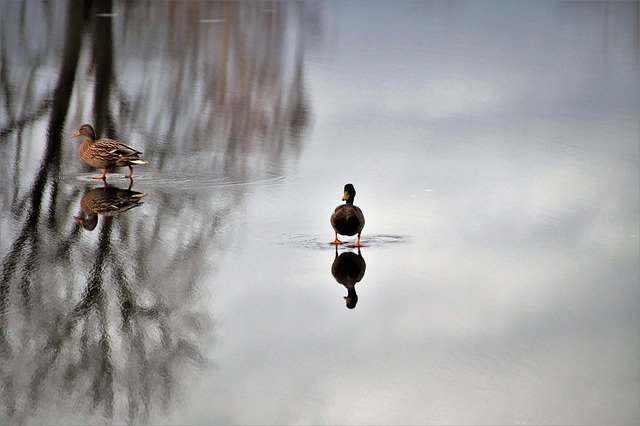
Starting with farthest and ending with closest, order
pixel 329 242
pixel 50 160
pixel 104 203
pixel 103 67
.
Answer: pixel 103 67 < pixel 50 160 < pixel 104 203 < pixel 329 242

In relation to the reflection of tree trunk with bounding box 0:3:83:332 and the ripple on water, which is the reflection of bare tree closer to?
the reflection of tree trunk with bounding box 0:3:83:332

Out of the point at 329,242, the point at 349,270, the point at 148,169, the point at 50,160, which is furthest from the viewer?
the point at 50,160

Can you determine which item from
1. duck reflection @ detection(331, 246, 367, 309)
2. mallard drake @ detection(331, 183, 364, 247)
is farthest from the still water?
mallard drake @ detection(331, 183, 364, 247)

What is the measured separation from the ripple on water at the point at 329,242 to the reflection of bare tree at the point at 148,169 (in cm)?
59

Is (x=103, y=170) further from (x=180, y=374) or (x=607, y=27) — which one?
(x=607, y=27)

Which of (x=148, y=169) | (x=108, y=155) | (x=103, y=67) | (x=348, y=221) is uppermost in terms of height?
(x=103, y=67)

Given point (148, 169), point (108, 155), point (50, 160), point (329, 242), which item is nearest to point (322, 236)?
point (329, 242)

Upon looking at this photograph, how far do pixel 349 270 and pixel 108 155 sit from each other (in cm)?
391

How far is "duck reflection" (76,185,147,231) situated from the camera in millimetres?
11141

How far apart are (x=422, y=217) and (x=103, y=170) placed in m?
3.79

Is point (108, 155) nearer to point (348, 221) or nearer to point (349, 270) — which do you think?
point (348, 221)

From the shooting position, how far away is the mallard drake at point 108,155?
1253cm

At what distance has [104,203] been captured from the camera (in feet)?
38.4

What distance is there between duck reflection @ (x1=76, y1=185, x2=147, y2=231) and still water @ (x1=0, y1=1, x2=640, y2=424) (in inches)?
1.6
